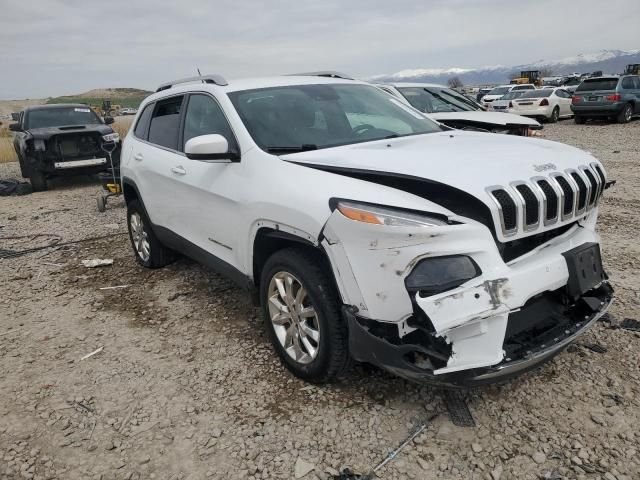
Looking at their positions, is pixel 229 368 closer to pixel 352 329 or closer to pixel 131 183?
pixel 352 329

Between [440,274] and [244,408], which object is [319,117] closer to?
[440,274]

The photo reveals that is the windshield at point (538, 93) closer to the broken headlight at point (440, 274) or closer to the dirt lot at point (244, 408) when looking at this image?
the dirt lot at point (244, 408)

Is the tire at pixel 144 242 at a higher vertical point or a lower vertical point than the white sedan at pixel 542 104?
lower

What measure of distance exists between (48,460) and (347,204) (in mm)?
2074

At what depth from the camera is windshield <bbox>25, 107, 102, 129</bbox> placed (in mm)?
11583

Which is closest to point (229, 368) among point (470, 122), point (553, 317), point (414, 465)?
point (414, 465)

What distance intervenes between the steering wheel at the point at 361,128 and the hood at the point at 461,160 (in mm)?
261

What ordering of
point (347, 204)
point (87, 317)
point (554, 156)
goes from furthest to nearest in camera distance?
point (87, 317) → point (554, 156) → point (347, 204)

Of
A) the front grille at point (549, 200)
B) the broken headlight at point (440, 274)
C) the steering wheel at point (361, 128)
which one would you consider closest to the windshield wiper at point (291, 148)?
the steering wheel at point (361, 128)

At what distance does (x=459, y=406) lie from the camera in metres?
2.87

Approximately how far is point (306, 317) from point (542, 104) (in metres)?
20.0

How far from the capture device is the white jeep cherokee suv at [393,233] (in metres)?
2.35

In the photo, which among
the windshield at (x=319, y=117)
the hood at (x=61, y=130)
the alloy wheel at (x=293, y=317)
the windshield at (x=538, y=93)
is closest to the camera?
the alloy wheel at (x=293, y=317)

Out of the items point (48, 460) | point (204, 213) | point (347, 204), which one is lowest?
point (48, 460)
